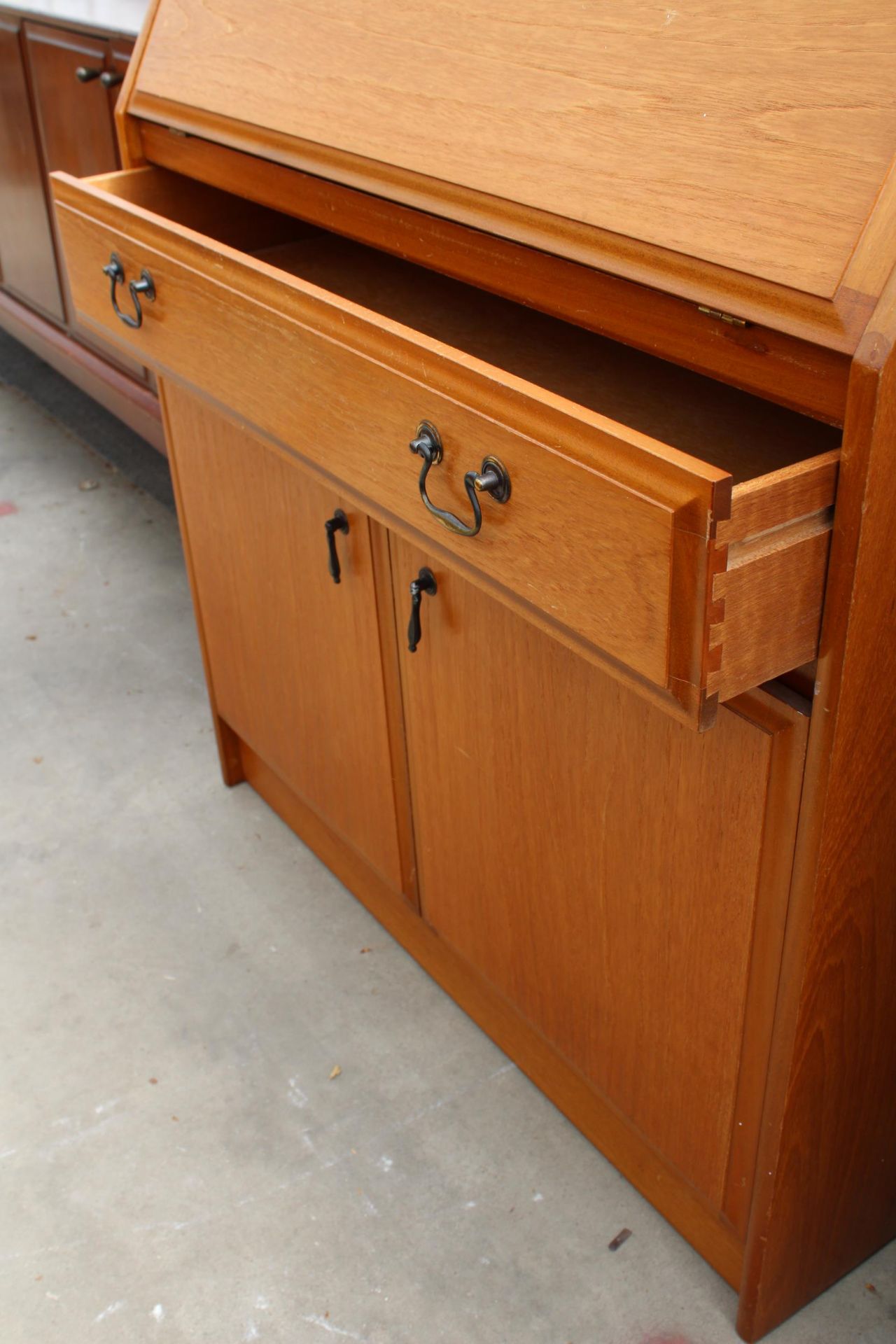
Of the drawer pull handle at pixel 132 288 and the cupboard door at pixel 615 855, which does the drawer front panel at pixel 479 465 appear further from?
the cupboard door at pixel 615 855

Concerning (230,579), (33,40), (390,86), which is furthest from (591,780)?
(33,40)

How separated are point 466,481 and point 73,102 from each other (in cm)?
175

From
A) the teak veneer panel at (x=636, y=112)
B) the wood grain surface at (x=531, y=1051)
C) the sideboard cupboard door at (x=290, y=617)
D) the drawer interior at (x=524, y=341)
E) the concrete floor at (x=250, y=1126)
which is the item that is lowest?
the concrete floor at (x=250, y=1126)

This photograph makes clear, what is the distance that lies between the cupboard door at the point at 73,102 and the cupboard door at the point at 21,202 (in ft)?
0.25

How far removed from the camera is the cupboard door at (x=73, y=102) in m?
2.12

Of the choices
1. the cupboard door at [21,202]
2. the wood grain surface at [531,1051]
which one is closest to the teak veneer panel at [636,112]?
the wood grain surface at [531,1051]

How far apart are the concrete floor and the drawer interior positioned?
82 centimetres

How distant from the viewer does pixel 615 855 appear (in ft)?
3.82

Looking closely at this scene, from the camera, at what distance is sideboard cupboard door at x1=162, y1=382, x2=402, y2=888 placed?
147 cm

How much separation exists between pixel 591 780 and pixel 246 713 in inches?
33.1

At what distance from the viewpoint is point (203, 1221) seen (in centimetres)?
139

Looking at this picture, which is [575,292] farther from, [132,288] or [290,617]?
[290,617]

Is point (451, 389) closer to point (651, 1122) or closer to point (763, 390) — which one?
point (763, 390)

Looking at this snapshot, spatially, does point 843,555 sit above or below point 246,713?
above
